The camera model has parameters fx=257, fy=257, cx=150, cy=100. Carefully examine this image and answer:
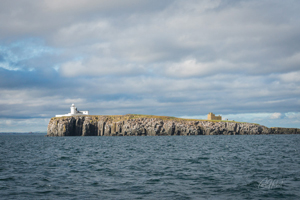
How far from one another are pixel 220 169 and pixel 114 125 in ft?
488

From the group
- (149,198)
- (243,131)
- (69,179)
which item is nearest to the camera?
(149,198)

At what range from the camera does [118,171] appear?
27.2m

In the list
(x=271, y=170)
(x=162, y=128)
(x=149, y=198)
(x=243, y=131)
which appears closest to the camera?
(x=149, y=198)

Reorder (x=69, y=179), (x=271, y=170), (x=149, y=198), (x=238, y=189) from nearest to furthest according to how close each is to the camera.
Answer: (x=149, y=198) → (x=238, y=189) → (x=69, y=179) → (x=271, y=170)

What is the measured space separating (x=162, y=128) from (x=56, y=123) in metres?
72.6

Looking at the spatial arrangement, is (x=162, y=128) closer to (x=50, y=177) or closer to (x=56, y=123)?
(x=56, y=123)

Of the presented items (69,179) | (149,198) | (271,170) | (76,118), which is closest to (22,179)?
(69,179)

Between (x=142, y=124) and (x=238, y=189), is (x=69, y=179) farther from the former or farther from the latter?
(x=142, y=124)

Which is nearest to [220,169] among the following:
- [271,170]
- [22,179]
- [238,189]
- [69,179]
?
[271,170]

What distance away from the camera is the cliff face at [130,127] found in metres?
170

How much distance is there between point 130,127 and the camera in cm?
17000

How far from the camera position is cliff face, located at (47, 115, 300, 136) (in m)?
170

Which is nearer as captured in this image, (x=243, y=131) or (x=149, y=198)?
(x=149, y=198)

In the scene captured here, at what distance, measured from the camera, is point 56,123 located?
176000 millimetres
